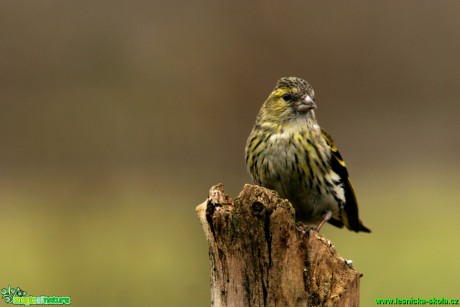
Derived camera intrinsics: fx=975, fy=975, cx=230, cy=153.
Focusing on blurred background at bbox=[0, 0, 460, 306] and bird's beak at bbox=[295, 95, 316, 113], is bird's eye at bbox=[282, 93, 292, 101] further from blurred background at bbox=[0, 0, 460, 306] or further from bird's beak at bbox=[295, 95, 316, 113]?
blurred background at bbox=[0, 0, 460, 306]

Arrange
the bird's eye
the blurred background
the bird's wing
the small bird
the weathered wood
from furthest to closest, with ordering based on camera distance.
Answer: the blurred background < the bird's wing < the bird's eye < the small bird < the weathered wood

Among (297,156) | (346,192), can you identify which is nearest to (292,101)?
(297,156)

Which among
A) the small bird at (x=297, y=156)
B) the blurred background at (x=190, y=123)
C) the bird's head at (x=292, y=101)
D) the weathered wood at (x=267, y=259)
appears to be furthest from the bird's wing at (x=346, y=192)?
the blurred background at (x=190, y=123)

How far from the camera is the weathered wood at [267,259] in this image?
4742mm

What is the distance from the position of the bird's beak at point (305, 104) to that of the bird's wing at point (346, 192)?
0.32 meters

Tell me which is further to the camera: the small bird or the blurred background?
the blurred background

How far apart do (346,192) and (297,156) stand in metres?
0.59

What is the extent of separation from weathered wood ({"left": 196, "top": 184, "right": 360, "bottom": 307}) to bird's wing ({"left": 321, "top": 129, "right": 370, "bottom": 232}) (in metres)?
1.78

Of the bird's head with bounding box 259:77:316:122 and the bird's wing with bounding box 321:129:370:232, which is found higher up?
the bird's head with bounding box 259:77:316:122

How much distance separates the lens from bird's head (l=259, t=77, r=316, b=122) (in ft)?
21.0

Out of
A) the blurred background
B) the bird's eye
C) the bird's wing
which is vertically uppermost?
the blurred background

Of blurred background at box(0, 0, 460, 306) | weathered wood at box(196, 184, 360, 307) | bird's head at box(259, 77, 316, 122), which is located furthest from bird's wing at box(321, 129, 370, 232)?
blurred background at box(0, 0, 460, 306)

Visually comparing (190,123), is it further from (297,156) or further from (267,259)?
(267,259)

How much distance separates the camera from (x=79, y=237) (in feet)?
36.7
